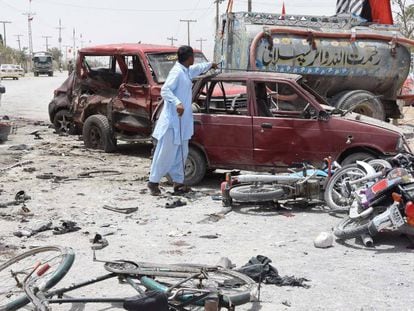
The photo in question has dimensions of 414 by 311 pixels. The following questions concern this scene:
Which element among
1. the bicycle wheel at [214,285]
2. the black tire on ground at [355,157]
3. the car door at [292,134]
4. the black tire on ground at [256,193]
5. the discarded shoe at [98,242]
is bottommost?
the discarded shoe at [98,242]

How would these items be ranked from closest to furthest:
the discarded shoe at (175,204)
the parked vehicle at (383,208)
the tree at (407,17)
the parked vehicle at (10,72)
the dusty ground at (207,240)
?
the dusty ground at (207,240)
the parked vehicle at (383,208)
the discarded shoe at (175,204)
the tree at (407,17)
the parked vehicle at (10,72)

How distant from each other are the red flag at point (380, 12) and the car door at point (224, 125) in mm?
6870

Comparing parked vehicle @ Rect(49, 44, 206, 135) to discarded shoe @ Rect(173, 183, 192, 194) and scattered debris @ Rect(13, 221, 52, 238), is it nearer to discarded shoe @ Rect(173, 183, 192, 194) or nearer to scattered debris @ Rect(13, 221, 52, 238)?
discarded shoe @ Rect(173, 183, 192, 194)

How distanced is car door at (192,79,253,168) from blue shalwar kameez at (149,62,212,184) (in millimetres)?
397

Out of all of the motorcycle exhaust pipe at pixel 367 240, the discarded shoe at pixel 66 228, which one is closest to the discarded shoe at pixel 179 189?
the discarded shoe at pixel 66 228

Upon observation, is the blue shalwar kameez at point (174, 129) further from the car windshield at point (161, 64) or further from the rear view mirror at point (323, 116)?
the car windshield at point (161, 64)

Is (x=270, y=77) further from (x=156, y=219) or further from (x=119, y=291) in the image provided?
(x=119, y=291)

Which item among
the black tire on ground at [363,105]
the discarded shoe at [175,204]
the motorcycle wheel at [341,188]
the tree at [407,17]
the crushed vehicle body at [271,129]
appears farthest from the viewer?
the tree at [407,17]

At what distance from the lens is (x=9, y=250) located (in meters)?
5.52

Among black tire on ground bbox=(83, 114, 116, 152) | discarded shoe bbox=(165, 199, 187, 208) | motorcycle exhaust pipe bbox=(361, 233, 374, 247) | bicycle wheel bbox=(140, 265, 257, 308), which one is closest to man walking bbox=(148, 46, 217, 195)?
discarded shoe bbox=(165, 199, 187, 208)

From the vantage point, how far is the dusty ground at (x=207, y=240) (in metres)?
4.48

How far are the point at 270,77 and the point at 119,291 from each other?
443cm

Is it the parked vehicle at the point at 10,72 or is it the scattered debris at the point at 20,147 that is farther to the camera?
the parked vehicle at the point at 10,72

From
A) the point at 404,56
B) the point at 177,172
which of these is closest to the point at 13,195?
the point at 177,172
